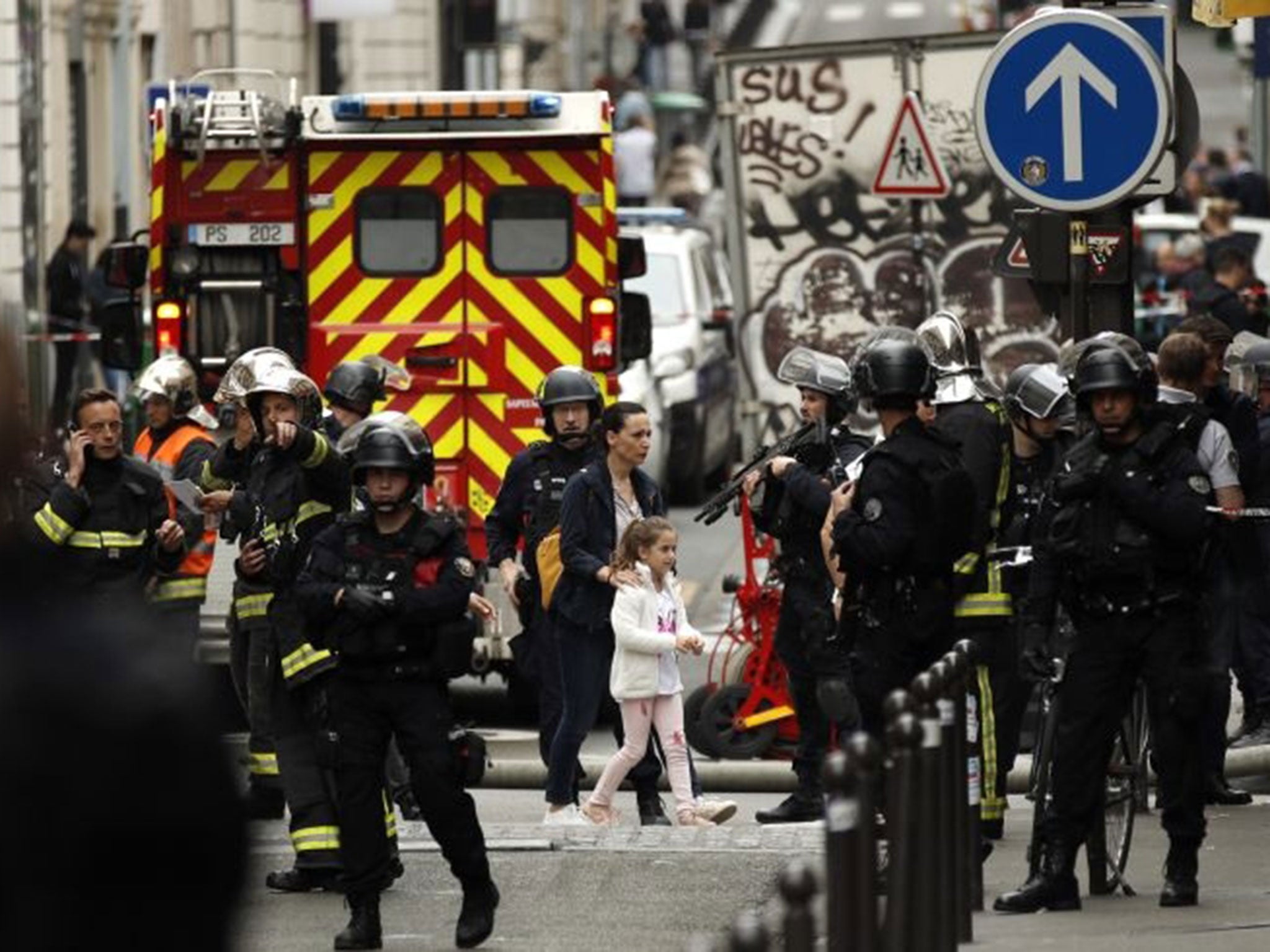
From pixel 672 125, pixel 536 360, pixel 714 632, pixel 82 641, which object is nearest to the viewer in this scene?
pixel 82 641

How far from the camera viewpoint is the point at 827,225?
22328 millimetres

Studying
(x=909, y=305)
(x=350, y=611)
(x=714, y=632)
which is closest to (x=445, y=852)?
(x=350, y=611)

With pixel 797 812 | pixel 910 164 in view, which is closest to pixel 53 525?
pixel 797 812

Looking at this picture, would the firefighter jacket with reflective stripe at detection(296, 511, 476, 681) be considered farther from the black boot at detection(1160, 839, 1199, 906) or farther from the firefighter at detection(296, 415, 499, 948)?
the black boot at detection(1160, 839, 1199, 906)

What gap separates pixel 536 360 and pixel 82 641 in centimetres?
1315

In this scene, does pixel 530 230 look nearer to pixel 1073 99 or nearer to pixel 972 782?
pixel 1073 99

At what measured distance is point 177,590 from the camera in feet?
39.9

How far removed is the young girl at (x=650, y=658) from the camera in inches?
468

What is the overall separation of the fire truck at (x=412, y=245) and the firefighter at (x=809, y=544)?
3977mm

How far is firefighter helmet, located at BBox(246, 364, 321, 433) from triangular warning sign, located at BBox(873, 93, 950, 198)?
887 cm

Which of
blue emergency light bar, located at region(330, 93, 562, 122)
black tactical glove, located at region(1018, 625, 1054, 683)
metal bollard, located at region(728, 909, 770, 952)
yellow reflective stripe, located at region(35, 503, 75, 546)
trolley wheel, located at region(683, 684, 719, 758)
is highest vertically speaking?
blue emergency light bar, located at region(330, 93, 562, 122)

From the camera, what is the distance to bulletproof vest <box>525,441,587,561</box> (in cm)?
1268

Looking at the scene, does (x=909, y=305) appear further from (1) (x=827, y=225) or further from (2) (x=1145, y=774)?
(2) (x=1145, y=774)

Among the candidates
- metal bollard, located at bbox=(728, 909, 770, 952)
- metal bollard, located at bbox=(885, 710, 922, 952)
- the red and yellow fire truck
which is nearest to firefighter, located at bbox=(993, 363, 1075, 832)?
metal bollard, located at bbox=(885, 710, 922, 952)
